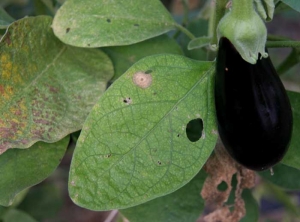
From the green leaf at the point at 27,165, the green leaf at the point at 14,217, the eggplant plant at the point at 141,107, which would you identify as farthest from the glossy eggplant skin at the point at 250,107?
the green leaf at the point at 14,217

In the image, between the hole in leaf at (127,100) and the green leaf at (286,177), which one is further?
the green leaf at (286,177)

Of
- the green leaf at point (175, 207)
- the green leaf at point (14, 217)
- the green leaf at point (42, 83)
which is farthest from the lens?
the green leaf at point (14, 217)

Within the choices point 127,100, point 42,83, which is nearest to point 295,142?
point 127,100

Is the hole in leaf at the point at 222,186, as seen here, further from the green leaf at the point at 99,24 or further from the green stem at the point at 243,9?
the green stem at the point at 243,9

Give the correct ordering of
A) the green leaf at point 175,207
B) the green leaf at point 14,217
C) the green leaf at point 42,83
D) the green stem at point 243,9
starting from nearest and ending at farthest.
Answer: the green stem at point 243,9 < the green leaf at point 42,83 < the green leaf at point 175,207 < the green leaf at point 14,217

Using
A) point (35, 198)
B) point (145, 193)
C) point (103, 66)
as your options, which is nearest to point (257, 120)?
point (145, 193)
